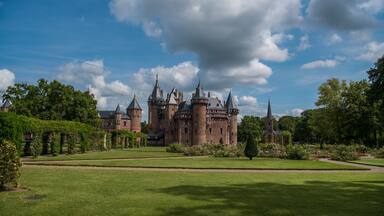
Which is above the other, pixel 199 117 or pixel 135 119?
pixel 135 119

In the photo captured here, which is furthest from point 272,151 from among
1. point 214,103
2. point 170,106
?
point 170,106

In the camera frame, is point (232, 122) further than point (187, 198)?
Yes

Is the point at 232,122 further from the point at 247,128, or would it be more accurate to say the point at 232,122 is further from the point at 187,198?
the point at 187,198

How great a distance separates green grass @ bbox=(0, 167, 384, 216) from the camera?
947 centimetres

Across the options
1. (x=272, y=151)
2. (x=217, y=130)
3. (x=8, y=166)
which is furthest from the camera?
(x=217, y=130)

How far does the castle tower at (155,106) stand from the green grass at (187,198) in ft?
270

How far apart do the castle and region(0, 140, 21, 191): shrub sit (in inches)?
2450

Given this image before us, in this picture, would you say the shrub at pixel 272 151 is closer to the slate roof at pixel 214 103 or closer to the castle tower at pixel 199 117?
the castle tower at pixel 199 117

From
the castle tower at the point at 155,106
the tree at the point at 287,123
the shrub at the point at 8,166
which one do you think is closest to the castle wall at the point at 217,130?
the castle tower at the point at 155,106

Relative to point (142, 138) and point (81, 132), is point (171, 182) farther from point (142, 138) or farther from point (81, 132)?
point (142, 138)

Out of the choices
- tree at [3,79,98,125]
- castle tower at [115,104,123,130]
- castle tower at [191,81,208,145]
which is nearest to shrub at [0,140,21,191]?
tree at [3,79,98,125]

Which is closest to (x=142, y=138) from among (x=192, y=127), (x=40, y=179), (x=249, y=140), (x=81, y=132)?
(x=192, y=127)

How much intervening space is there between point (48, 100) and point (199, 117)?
107 feet

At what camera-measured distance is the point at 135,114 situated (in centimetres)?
10412
